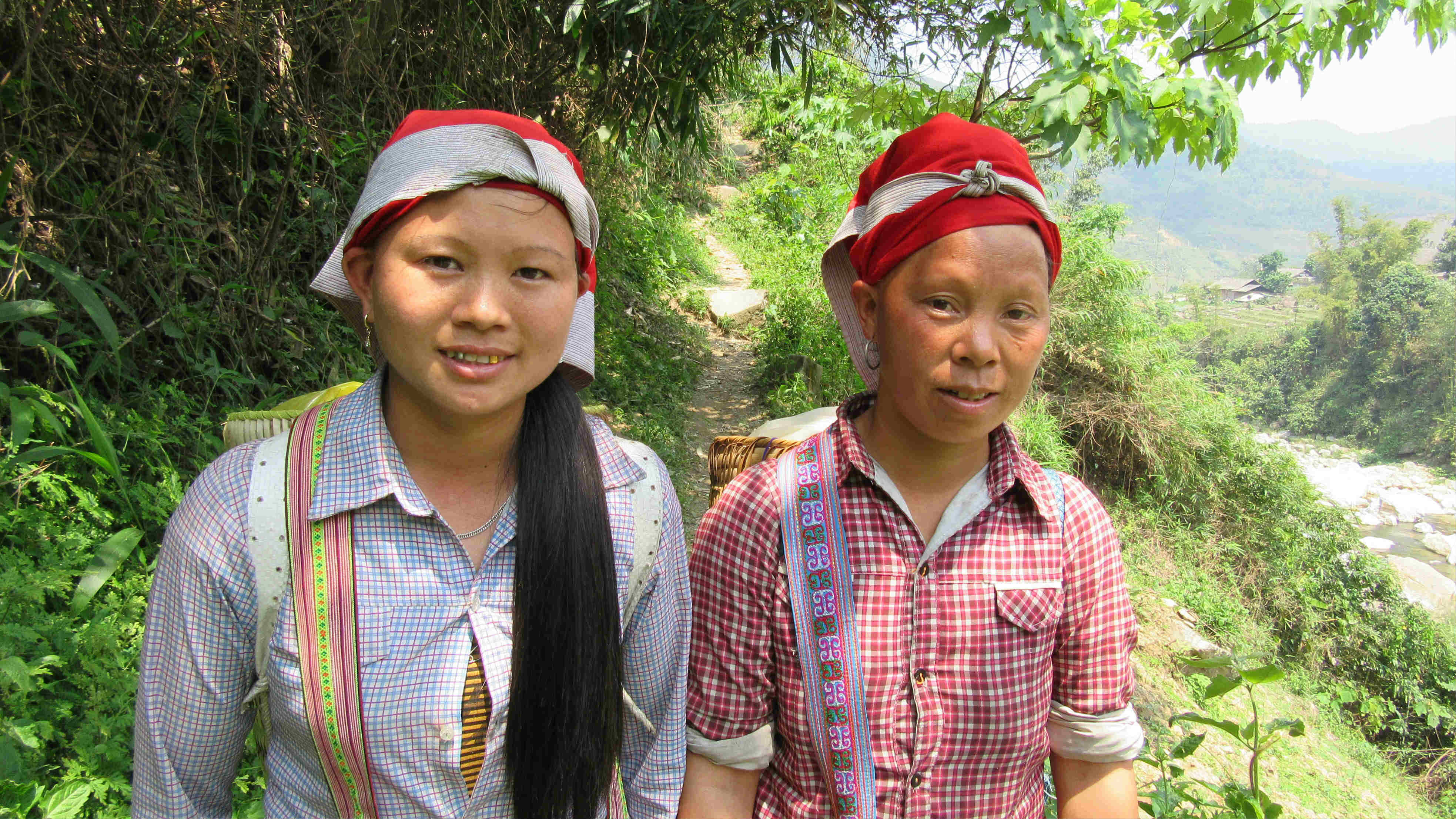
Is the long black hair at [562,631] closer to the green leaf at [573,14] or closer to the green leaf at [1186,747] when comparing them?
the green leaf at [1186,747]

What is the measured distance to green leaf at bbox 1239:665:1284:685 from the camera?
141cm

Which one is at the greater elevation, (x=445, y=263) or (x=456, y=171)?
(x=456, y=171)

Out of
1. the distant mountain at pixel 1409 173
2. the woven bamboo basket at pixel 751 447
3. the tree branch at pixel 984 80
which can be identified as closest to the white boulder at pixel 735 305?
the tree branch at pixel 984 80

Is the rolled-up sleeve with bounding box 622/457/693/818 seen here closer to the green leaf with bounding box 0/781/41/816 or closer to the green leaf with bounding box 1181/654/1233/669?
the green leaf with bounding box 1181/654/1233/669

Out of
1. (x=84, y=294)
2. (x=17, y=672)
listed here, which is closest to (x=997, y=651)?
(x=17, y=672)

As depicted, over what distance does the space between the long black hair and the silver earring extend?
475mm

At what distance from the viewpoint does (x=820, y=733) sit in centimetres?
120

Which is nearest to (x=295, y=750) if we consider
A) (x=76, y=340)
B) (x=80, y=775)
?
(x=80, y=775)

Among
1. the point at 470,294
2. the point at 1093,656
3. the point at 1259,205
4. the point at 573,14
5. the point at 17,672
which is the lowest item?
the point at 1259,205

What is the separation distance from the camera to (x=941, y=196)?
3.89 ft

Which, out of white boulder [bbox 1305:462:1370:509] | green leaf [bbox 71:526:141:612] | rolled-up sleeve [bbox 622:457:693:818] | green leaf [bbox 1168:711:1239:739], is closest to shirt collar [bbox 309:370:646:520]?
rolled-up sleeve [bbox 622:457:693:818]

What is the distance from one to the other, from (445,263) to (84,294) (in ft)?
6.88

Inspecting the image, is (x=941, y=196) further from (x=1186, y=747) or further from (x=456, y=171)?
(x=1186, y=747)

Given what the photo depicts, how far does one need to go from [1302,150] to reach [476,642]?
476ft
